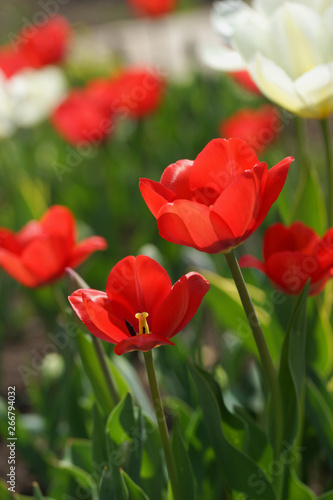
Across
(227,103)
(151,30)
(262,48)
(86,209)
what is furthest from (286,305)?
(151,30)

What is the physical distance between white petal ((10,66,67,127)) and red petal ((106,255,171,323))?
137 centimetres

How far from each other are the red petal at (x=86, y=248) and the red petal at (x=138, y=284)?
0.27 m

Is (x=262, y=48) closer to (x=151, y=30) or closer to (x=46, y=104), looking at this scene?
(x=46, y=104)

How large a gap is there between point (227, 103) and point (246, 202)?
230 cm

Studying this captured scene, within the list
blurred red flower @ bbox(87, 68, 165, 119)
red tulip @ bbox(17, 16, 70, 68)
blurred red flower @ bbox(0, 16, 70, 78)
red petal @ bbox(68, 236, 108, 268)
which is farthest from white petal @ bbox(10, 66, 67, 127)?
red petal @ bbox(68, 236, 108, 268)

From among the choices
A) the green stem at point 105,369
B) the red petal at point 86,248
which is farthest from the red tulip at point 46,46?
the green stem at point 105,369

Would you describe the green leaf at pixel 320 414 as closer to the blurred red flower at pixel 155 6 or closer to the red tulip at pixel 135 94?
the red tulip at pixel 135 94

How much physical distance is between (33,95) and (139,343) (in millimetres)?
1525

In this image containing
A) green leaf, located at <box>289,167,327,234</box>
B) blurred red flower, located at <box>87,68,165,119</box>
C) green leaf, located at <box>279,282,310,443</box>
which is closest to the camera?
green leaf, located at <box>279,282,310,443</box>

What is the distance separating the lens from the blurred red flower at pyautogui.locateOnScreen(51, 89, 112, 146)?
75.5 inches

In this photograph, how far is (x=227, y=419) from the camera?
0.78 meters

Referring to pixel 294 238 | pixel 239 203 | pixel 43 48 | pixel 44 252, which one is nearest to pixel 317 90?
pixel 294 238

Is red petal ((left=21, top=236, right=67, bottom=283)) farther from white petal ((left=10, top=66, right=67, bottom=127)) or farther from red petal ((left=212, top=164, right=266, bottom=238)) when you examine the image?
white petal ((left=10, top=66, right=67, bottom=127))

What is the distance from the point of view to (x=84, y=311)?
604mm
